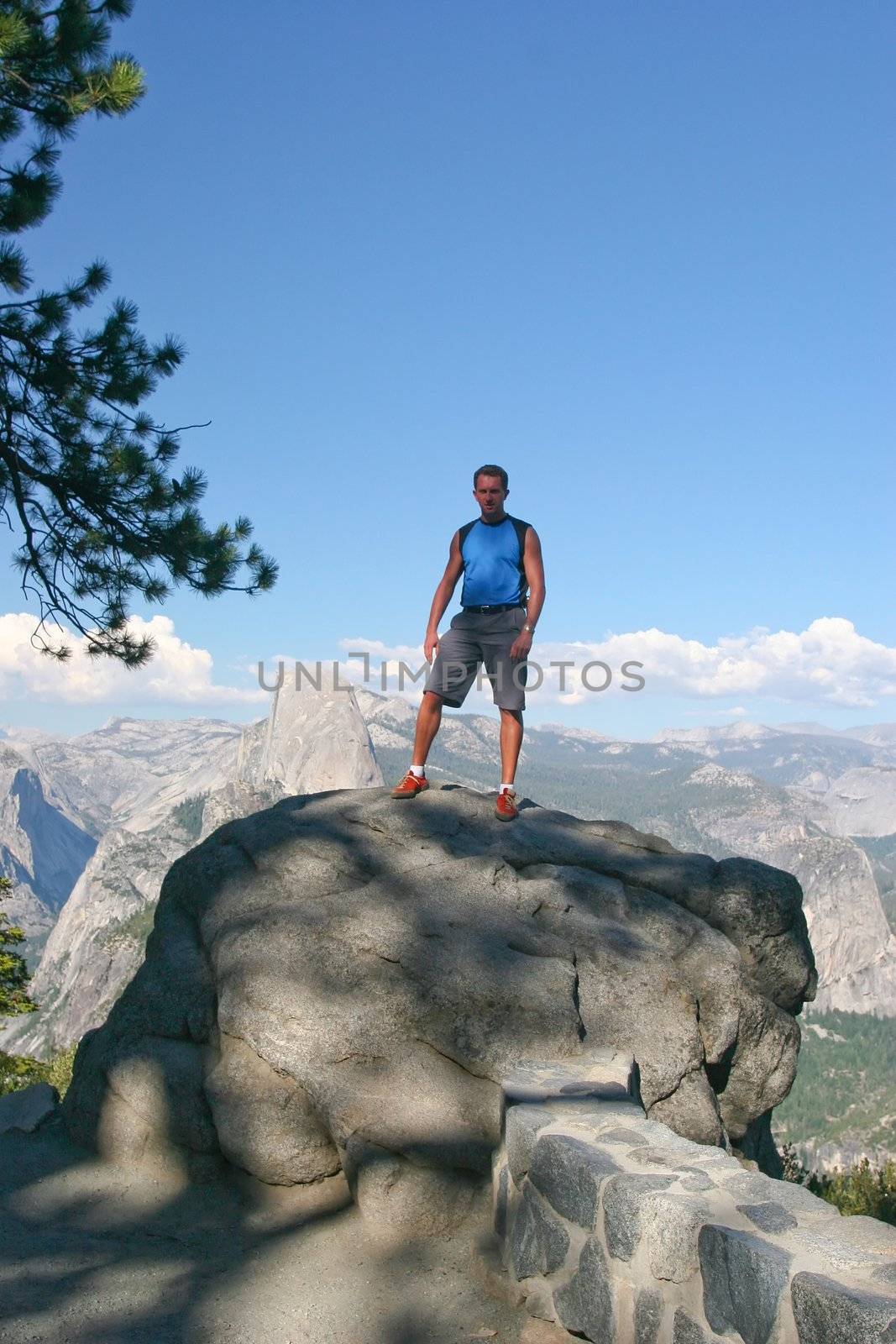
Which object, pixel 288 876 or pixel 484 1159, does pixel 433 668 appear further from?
pixel 484 1159

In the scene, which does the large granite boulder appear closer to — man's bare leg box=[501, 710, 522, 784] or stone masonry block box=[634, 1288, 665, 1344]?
man's bare leg box=[501, 710, 522, 784]

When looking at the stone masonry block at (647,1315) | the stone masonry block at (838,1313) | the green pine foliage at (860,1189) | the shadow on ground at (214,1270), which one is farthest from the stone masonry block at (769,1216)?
the green pine foliage at (860,1189)

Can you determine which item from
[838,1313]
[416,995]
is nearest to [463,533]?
[416,995]

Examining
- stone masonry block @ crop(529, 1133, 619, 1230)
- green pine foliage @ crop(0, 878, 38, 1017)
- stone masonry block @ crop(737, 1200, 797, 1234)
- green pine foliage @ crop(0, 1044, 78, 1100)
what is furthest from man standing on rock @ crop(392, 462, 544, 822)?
green pine foliage @ crop(0, 878, 38, 1017)

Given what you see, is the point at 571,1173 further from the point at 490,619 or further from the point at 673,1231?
the point at 490,619

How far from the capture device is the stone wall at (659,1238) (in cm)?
342

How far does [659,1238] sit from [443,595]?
6234mm

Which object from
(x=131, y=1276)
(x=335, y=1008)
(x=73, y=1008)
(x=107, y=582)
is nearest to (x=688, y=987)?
(x=335, y=1008)

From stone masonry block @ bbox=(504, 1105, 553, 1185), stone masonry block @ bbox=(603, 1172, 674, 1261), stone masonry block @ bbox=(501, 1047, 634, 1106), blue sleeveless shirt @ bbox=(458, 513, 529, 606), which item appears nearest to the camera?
stone masonry block @ bbox=(603, 1172, 674, 1261)

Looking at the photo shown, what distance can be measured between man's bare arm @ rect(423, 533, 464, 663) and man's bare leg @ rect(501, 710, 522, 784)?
95 centimetres

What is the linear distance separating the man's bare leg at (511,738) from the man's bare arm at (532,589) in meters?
0.70

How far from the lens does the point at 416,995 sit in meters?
6.64

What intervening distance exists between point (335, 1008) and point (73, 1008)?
160005 millimetres

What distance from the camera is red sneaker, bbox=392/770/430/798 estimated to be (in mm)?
9500
